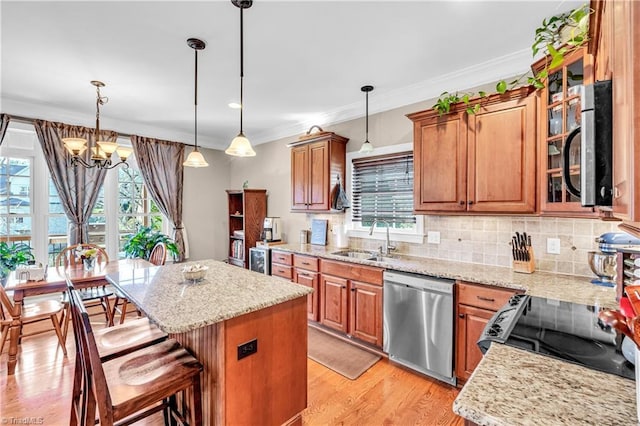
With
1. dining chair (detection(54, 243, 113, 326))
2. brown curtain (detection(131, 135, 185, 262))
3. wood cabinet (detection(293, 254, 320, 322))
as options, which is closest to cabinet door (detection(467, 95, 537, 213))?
wood cabinet (detection(293, 254, 320, 322))

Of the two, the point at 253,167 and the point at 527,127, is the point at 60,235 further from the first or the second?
the point at 527,127

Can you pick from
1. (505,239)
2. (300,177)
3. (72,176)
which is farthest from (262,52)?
(72,176)

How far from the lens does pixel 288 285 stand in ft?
6.40

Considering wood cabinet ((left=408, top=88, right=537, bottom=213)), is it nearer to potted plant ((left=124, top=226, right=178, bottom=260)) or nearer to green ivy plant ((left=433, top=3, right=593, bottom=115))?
green ivy plant ((left=433, top=3, right=593, bottom=115))

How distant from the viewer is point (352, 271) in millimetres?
2992

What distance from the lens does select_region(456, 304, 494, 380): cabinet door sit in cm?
219

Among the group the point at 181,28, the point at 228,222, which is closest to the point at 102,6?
the point at 181,28

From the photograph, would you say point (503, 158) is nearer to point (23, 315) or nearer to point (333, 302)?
point (333, 302)

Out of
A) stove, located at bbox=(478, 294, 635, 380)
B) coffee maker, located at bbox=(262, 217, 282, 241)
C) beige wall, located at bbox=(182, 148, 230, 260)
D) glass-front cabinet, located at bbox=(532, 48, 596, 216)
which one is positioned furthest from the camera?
beige wall, located at bbox=(182, 148, 230, 260)

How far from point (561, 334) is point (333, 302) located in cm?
217

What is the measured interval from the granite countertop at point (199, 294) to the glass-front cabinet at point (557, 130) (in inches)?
68.1

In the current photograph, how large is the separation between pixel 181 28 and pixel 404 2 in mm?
1594

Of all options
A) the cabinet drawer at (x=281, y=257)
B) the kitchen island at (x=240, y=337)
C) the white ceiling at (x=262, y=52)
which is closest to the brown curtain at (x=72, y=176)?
the white ceiling at (x=262, y=52)

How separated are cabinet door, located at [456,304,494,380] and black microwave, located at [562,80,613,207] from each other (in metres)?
1.65
